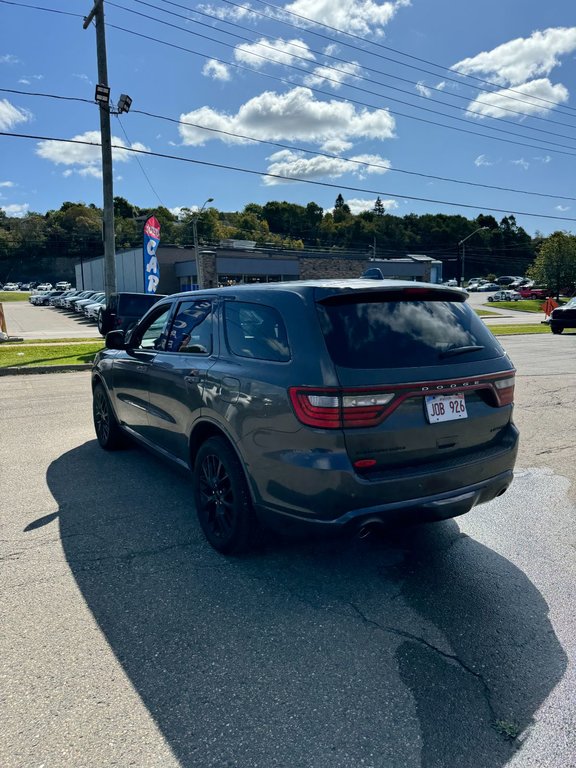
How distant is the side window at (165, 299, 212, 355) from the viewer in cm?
373

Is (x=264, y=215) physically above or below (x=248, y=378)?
above

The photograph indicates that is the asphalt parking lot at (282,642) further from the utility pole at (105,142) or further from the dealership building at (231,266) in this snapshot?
the dealership building at (231,266)

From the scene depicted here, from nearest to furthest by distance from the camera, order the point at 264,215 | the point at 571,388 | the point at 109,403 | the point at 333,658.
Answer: the point at 333,658 < the point at 109,403 < the point at 571,388 < the point at 264,215

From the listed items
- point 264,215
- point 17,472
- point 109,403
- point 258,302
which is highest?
point 264,215

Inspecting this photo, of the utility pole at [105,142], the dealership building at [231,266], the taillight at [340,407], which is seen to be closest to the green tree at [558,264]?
the dealership building at [231,266]

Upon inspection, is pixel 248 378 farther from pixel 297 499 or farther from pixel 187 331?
pixel 187 331

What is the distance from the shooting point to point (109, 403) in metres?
5.45

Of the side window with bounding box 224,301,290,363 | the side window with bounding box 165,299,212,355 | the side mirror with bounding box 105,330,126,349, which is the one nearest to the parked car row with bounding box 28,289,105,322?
the side mirror with bounding box 105,330,126,349

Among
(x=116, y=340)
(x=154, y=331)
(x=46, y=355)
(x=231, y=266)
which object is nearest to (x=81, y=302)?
(x=231, y=266)

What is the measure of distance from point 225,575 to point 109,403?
2.91 meters

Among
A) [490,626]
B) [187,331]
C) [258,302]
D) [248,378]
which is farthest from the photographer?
[187,331]

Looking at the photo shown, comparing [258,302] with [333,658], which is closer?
[333,658]

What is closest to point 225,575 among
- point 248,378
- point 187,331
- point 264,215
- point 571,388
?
point 248,378

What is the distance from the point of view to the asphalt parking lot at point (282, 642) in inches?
77.6
